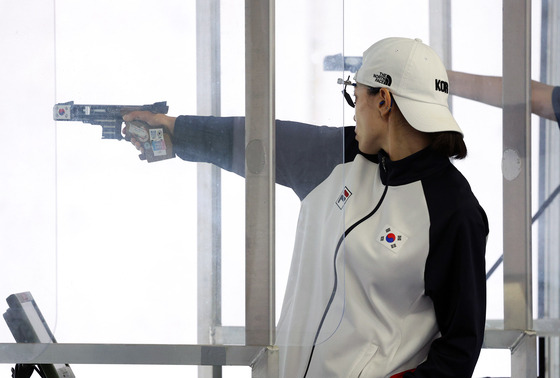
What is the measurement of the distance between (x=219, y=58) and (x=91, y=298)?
1.64ft

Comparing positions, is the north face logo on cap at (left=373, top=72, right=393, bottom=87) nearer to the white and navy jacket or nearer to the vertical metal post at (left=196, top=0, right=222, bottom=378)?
the white and navy jacket

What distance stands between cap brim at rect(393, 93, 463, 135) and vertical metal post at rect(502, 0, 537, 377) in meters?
0.31

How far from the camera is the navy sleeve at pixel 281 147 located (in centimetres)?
139

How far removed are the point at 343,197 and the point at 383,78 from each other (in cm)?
23

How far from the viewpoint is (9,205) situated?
1375 mm

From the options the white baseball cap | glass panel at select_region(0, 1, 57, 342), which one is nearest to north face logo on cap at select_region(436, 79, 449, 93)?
the white baseball cap

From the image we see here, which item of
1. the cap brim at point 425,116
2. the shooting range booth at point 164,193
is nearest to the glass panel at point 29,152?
the shooting range booth at point 164,193

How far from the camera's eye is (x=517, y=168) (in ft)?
5.37

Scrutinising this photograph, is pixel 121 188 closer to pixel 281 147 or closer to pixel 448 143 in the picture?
pixel 281 147

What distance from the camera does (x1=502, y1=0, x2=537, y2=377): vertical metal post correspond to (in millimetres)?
1615

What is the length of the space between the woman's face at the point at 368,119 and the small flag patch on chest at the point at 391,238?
0.17 metres

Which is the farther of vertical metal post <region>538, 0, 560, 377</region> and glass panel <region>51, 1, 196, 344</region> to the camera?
vertical metal post <region>538, 0, 560, 377</region>

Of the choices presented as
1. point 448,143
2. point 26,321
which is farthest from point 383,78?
point 26,321

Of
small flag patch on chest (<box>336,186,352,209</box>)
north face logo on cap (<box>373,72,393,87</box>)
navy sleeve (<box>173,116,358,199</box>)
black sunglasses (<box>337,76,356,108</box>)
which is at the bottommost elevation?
small flag patch on chest (<box>336,186,352,209</box>)
